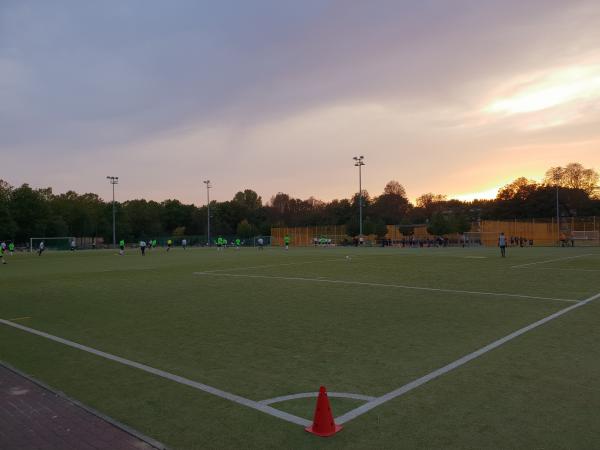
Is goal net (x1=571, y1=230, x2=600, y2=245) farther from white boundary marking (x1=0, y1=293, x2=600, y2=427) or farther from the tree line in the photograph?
white boundary marking (x1=0, y1=293, x2=600, y2=427)

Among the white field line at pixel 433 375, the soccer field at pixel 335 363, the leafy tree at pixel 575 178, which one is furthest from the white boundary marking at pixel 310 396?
the leafy tree at pixel 575 178

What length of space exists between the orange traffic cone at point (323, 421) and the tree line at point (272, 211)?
2734 inches

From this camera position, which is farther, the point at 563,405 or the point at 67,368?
the point at 67,368

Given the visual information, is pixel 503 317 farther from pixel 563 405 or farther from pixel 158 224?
pixel 158 224

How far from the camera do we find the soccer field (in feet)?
14.0

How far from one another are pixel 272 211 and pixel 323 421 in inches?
5059

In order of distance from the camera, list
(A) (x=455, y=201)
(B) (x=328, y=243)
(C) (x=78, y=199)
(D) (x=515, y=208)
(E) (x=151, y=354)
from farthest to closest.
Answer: (A) (x=455, y=201)
(C) (x=78, y=199)
(D) (x=515, y=208)
(B) (x=328, y=243)
(E) (x=151, y=354)

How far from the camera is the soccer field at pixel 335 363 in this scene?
427cm

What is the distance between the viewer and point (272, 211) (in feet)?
434

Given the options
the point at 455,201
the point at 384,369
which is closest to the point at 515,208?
the point at 455,201

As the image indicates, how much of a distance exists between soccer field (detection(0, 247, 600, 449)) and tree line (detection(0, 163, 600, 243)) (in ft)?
206

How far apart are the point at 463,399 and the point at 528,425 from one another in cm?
77

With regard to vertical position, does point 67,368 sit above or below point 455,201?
below

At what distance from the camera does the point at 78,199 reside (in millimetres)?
108375
